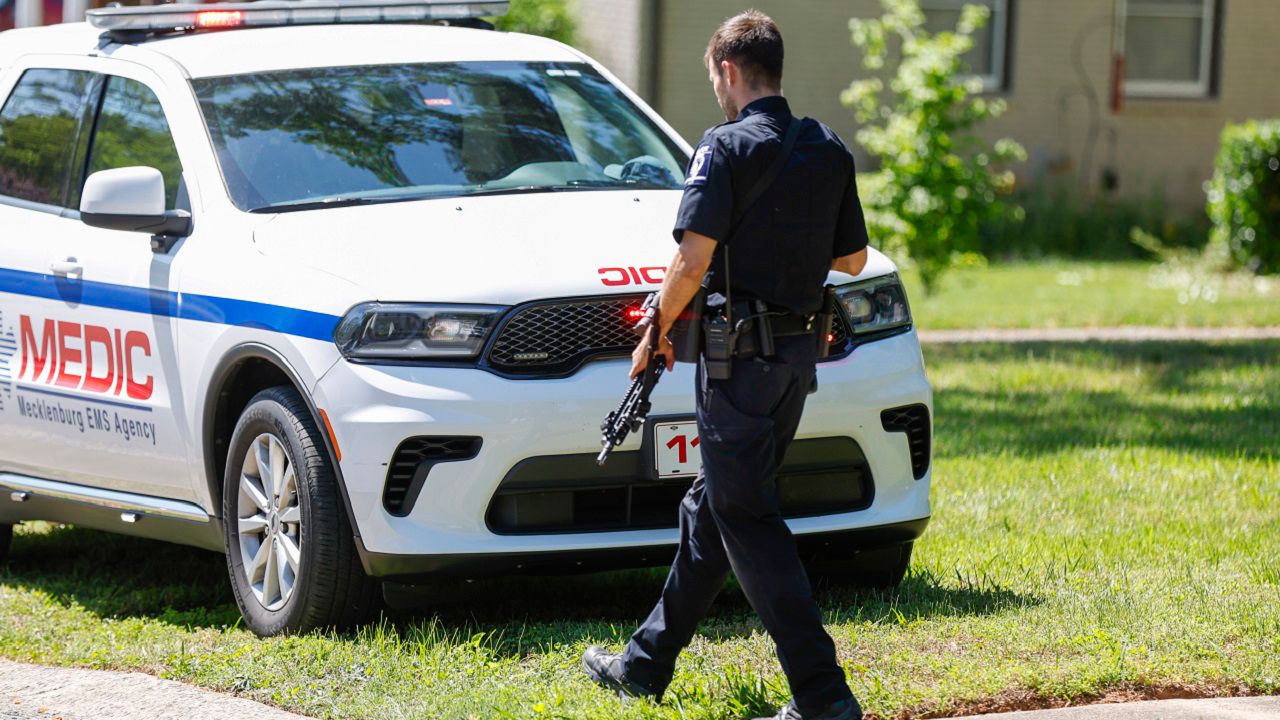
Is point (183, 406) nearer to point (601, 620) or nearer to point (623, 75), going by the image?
point (601, 620)

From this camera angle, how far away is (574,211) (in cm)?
550

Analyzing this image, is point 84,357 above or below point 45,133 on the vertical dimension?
below

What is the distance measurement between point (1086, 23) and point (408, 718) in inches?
616

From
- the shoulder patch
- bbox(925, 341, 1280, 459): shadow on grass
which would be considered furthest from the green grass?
the shoulder patch

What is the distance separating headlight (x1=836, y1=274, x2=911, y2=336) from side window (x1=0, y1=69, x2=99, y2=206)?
9.27 ft

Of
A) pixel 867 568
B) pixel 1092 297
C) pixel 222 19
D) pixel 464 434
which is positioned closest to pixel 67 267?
pixel 222 19

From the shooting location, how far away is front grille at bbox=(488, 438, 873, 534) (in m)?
4.92

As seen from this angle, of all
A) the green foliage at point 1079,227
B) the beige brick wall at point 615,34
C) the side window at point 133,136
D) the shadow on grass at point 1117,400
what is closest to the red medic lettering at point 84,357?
the side window at point 133,136

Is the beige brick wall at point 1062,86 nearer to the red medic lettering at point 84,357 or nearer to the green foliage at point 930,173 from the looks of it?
the green foliage at point 930,173

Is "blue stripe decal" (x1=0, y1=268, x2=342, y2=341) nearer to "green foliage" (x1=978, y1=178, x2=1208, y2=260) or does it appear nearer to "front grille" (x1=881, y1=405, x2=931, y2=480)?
"front grille" (x1=881, y1=405, x2=931, y2=480)

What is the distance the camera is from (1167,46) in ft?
62.6

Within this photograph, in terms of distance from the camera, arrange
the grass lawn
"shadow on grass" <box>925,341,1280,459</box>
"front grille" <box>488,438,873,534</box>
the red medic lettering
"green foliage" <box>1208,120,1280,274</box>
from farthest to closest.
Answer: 1. "green foliage" <box>1208,120,1280,274</box>
2. "shadow on grass" <box>925,341,1280,459</box>
3. the red medic lettering
4. "front grille" <box>488,438,873,534</box>
5. the grass lawn

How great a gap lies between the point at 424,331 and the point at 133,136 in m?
1.83

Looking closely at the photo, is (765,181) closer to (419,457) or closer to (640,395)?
(640,395)
